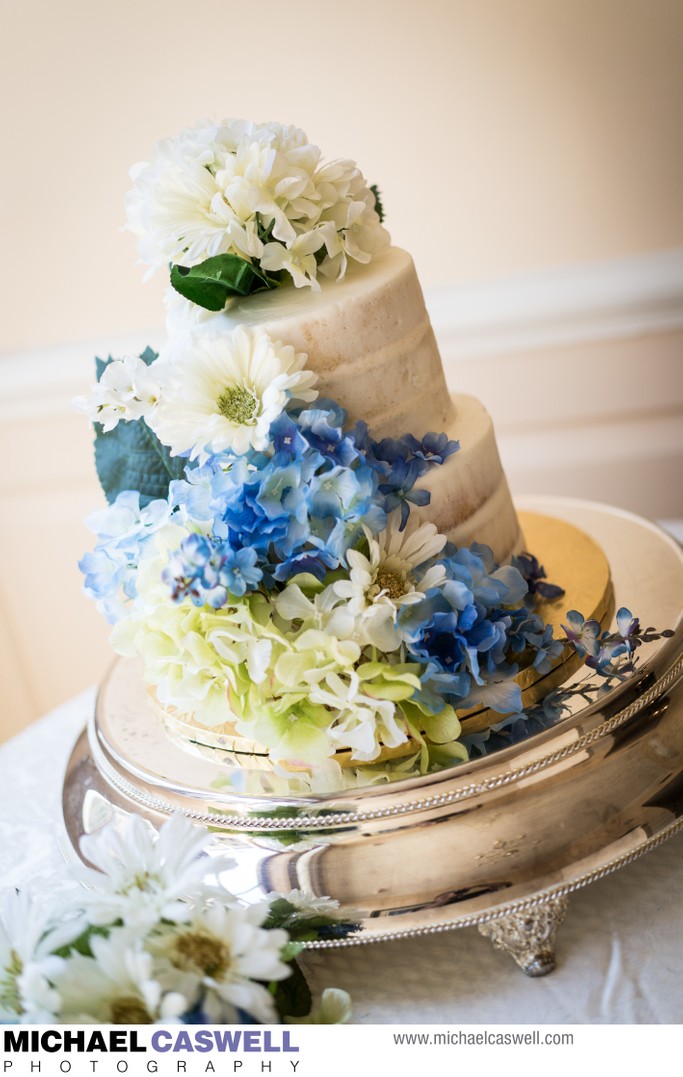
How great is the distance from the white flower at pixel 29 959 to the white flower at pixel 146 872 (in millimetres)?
24

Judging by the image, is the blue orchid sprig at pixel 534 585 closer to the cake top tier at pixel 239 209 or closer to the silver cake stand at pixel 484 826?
the silver cake stand at pixel 484 826

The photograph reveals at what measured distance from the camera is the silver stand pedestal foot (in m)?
0.70

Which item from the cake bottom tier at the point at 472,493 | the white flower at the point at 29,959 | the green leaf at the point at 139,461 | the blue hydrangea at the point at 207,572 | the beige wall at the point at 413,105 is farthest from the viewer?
the beige wall at the point at 413,105

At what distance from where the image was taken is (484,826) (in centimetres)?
70

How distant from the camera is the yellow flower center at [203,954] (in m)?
0.57

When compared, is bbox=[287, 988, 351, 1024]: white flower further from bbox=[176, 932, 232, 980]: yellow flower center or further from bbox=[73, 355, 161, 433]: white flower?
bbox=[73, 355, 161, 433]: white flower

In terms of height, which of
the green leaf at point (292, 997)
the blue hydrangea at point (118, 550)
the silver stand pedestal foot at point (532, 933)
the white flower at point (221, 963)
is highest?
the blue hydrangea at point (118, 550)

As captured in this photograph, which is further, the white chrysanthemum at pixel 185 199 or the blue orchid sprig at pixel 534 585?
the blue orchid sprig at pixel 534 585

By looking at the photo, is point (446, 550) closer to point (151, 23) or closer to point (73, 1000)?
point (73, 1000)

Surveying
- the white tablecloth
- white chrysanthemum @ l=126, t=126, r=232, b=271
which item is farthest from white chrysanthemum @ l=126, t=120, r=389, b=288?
the white tablecloth

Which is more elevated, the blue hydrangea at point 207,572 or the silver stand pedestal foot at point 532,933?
the blue hydrangea at point 207,572

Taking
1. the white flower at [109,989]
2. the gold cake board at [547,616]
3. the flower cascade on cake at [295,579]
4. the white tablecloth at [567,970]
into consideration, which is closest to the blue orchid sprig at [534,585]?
the gold cake board at [547,616]

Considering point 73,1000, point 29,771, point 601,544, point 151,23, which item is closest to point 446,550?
point 601,544

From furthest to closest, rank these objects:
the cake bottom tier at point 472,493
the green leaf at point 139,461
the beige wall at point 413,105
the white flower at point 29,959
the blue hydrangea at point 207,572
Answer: the beige wall at point 413,105, the green leaf at point 139,461, the cake bottom tier at point 472,493, the blue hydrangea at point 207,572, the white flower at point 29,959
